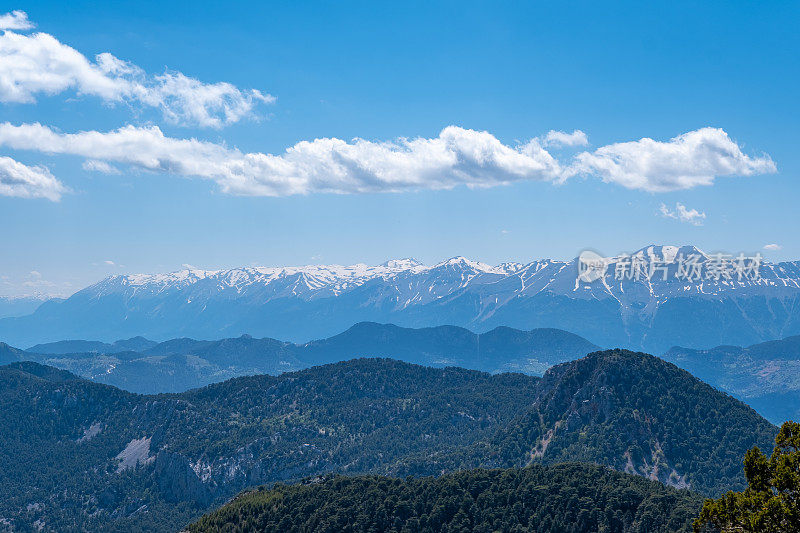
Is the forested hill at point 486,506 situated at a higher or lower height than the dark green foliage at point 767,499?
lower

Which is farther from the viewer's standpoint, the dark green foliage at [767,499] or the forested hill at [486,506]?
the forested hill at [486,506]

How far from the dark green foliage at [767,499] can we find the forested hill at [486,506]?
86.1 metres

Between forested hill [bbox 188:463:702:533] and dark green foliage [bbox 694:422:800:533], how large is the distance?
283 ft

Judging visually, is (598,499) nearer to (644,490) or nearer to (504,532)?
(644,490)

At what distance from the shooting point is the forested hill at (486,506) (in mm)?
162125

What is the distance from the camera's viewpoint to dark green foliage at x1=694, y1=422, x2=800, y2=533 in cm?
6681

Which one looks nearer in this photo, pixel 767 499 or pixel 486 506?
pixel 767 499

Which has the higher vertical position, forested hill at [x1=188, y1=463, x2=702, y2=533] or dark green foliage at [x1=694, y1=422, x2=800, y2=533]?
dark green foliage at [x1=694, y1=422, x2=800, y2=533]

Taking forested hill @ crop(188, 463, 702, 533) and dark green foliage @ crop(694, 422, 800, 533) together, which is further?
forested hill @ crop(188, 463, 702, 533)

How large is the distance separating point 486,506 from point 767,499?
389 feet

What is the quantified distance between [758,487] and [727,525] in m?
5.57

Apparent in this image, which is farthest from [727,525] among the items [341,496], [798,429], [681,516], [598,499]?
[341,496]

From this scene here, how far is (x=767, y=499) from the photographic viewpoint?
69.4 meters

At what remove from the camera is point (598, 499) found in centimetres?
16925
